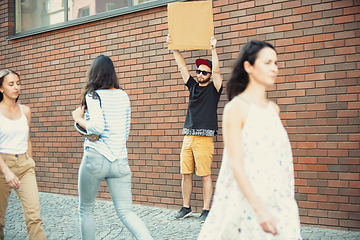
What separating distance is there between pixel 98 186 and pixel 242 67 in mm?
1587

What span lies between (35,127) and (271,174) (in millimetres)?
6621

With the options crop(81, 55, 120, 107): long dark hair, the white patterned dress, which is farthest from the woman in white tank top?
the white patterned dress

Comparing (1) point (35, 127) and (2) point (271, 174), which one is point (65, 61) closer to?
(1) point (35, 127)

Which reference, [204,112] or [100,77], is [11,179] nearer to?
[100,77]

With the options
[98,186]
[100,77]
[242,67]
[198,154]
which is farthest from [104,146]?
[198,154]

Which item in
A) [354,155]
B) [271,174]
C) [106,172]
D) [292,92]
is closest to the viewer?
[271,174]

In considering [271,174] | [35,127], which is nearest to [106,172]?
[271,174]

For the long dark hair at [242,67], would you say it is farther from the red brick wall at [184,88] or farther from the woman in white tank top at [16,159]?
the red brick wall at [184,88]

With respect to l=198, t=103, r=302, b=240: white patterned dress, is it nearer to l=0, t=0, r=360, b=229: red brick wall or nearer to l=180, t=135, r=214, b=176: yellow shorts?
l=0, t=0, r=360, b=229: red brick wall

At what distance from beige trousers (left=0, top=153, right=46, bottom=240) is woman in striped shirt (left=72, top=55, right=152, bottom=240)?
66 cm

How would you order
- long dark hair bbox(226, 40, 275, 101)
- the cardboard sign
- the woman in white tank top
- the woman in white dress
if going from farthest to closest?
the cardboard sign
the woman in white tank top
long dark hair bbox(226, 40, 275, 101)
the woman in white dress

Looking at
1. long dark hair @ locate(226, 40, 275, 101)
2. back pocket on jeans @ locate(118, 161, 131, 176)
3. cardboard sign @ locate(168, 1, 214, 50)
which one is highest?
cardboard sign @ locate(168, 1, 214, 50)

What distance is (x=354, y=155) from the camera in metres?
4.48

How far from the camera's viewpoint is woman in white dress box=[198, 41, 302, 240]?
2.02 meters
